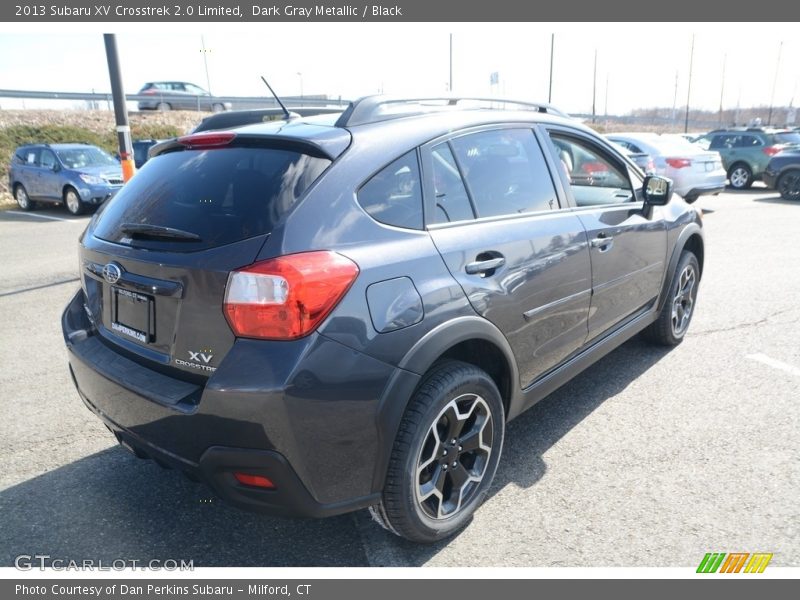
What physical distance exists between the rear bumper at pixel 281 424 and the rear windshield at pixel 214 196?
0.47 meters

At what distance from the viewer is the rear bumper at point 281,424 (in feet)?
6.48

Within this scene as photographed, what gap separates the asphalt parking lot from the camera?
98.7 inches

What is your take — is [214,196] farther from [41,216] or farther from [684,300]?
[41,216]

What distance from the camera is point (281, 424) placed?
197 centimetres

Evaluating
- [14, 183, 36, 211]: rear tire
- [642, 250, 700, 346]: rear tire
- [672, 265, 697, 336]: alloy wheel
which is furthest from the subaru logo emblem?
[14, 183, 36, 211]: rear tire

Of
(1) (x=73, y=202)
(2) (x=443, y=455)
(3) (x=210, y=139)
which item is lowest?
(1) (x=73, y=202)

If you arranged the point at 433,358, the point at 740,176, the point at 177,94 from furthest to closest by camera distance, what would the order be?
1. the point at 177,94
2. the point at 740,176
3. the point at 433,358

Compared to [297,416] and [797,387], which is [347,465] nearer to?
[297,416]

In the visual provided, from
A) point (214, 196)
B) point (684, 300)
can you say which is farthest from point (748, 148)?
point (214, 196)

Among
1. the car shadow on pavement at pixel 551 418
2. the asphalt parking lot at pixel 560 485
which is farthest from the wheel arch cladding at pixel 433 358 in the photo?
the asphalt parking lot at pixel 560 485

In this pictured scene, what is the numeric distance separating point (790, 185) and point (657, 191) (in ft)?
44.3

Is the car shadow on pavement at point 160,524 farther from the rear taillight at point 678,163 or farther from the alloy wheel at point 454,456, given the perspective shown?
the rear taillight at point 678,163

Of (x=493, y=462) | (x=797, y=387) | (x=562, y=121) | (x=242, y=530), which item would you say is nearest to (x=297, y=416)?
(x=242, y=530)

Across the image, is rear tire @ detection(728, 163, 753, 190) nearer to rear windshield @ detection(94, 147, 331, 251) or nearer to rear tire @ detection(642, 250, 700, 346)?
rear tire @ detection(642, 250, 700, 346)
